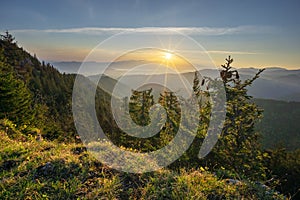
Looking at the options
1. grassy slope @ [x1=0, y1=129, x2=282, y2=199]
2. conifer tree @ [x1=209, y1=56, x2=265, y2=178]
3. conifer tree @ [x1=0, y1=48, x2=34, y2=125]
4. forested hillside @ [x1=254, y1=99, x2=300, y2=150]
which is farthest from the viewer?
forested hillside @ [x1=254, y1=99, x2=300, y2=150]

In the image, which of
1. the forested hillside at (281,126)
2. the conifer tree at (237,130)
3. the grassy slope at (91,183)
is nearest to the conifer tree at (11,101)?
the conifer tree at (237,130)

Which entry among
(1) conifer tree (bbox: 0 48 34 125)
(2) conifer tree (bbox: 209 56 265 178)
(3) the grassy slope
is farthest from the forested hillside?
(3) the grassy slope

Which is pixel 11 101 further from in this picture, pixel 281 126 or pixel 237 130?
pixel 281 126

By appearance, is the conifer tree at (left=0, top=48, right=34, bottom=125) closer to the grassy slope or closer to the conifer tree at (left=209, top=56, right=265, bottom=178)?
the conifer tree at (left=209, top=56, right=265, bottom=178)

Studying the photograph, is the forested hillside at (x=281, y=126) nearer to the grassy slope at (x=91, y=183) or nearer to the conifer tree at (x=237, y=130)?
the conifer tree at (x=237, y=130)

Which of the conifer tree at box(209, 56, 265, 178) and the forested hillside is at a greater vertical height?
the conifer tree at box(209, 56, 265, 178)

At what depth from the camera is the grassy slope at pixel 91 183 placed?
468cm

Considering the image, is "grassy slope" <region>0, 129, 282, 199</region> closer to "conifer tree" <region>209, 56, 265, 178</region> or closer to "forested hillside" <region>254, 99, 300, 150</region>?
"conifer tree" <region>209, 56, 265, 178</region>

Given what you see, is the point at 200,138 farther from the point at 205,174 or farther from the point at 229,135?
the point at 205,174

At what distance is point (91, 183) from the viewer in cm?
504

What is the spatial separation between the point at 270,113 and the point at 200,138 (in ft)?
632

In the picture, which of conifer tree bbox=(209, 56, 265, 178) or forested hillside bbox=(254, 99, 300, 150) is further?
forested hillside bbox=(254, 99, 300, 150)

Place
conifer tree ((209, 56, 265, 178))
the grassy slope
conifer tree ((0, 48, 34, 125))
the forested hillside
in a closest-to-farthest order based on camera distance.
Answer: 1. the grassy slope
2. conifer tree ((209, 56, 265, 178))
3. conifer tree ((0, 48, 34, 125))
4. the forested hillside

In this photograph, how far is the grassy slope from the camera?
468cm
